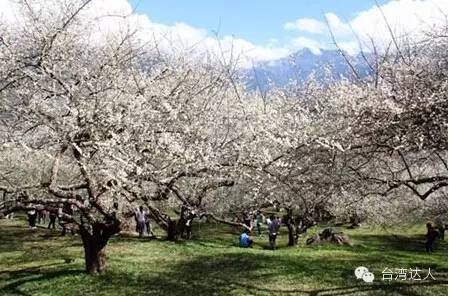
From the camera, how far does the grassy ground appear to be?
17.0m

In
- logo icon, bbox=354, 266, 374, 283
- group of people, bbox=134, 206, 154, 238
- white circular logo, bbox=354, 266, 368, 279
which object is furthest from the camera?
group of people, bbox=134, 206, 154, 238

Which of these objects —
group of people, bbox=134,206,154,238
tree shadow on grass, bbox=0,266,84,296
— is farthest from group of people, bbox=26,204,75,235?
group of people, bbox=134,206,154,238

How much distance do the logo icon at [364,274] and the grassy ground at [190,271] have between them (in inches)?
12.1

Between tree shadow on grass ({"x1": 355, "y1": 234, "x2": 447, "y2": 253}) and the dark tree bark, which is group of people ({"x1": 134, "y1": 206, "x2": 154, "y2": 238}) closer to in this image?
the dark tree bark

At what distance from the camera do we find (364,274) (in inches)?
730

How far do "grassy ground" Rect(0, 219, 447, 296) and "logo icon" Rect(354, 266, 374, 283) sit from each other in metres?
0.31

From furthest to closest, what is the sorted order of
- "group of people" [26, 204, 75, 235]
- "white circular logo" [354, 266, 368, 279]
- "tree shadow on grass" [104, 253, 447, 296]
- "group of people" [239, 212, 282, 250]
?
"group of people" [239, 212, 282, 250] → "white circular logo" [354, 266, 368, 279] → "group of people" [26, 204, 75, 235] → "tree shadow on grass" [104, 253, 447, 296]

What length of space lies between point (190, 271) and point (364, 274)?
6130 mm

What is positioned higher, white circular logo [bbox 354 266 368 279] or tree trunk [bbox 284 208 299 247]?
tree trunk [bbox 284 208 299 247]

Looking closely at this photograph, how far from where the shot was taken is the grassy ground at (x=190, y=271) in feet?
55.8

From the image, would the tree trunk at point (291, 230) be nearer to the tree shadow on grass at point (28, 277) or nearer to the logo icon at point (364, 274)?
the logo icon at point (364, 274)

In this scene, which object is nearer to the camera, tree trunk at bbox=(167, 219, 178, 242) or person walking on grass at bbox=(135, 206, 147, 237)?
tree trunk at bbox=(167, 219, 178, 242)

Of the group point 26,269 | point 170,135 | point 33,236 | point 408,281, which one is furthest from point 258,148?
point 33,236

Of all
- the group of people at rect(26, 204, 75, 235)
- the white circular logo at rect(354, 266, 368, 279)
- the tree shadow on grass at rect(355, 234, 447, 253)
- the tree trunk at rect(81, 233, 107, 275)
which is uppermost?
the group of people at rect(26, 204, 75, 235)
